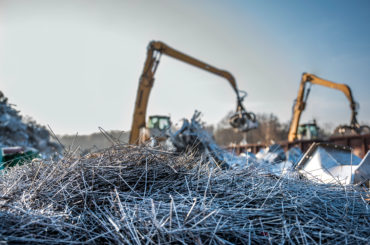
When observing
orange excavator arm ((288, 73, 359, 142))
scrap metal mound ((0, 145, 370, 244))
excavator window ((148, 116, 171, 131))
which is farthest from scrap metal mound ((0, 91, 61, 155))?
orange excavator arm ((288, 73, 359, 142))

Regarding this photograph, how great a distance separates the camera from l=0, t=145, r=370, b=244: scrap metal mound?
1227 mm

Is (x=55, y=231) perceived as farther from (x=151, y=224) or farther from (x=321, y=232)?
(x=321, y=232)

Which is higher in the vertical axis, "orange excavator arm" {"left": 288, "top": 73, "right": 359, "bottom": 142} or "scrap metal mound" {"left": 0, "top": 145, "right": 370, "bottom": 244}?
"orange excavator arm" {"left": 288, "top": 73, "right": 359, "bottom": 142}

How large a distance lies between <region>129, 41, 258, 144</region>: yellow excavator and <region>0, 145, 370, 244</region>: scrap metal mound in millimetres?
5543

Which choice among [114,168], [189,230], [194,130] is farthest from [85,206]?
[194,130]

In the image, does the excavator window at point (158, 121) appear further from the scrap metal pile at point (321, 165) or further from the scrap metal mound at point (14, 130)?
the scrap metal pile at point (321, 165)

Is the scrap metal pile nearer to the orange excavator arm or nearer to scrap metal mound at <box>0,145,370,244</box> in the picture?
scrap metal mound at <box>0,145,370,244</box>

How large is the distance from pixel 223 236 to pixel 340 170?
2262 millimetres

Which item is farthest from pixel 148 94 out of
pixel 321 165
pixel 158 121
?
pixel 321 165

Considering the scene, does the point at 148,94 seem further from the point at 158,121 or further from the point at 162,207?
the point at 162,207

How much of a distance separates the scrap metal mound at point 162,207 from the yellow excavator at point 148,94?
5.54 meters

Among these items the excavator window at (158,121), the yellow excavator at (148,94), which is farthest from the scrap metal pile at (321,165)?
the excavator window at (158,121)

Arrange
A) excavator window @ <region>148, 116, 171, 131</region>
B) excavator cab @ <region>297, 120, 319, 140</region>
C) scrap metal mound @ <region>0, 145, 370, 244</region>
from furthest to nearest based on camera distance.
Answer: excavator cab @ <region>297, 120, 319, 140</region> → excavator window @ <region>148, 116, 171, 131</region> → scrap metal mound @ <region>0, 145, 370, 244</region>

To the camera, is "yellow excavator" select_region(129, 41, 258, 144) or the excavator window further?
the excavator window
